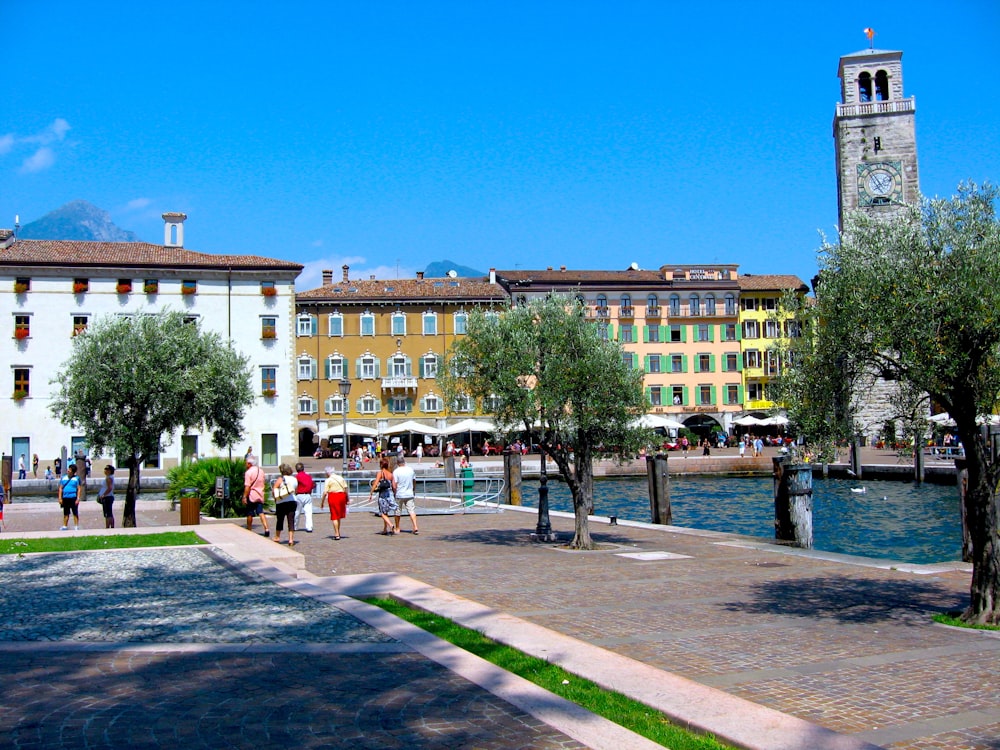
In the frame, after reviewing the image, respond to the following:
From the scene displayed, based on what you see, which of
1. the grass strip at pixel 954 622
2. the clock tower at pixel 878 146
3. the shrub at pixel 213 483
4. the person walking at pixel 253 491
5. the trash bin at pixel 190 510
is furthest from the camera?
the clock tower at pixel 878 146

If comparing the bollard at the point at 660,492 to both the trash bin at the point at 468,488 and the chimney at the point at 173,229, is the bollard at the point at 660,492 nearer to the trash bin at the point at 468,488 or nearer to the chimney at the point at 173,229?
the trash bin at the point at 468,488

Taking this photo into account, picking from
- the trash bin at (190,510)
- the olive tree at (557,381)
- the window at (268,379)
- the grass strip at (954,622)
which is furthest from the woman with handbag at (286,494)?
the window at (268,379)

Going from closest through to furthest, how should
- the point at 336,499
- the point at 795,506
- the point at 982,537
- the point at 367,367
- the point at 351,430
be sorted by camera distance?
the point at 982,537, the point at 795,506, the point at 336,499, the point at 351,430, the point at 367,367

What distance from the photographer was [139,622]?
32.7 feet

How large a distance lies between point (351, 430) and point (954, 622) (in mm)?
54396

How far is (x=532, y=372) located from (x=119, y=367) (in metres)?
12.5

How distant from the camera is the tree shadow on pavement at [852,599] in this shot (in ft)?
36.5

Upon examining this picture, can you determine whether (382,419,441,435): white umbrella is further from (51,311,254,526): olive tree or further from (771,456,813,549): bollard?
(771,456,813,549): bollard

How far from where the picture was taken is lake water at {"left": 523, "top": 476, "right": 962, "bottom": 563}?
83.3 feet

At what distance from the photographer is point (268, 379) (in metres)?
58.7

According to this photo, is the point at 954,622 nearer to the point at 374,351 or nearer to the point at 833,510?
the point at 833,510

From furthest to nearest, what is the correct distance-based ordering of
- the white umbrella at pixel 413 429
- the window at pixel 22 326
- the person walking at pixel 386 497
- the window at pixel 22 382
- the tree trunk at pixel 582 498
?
1. the white umbrella at pixel 413 429
2. the window at pixel 22 326
3. the window at pixel 22 382
4. the person walking at pixel 386 497
5. the tree trunk at pixel 582 498

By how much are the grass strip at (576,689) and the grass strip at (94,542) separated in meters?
9.60

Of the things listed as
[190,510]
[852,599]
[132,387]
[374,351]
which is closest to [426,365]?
[374,351]
